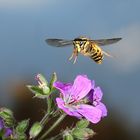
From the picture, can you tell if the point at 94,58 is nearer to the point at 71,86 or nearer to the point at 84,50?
the point at 84,50

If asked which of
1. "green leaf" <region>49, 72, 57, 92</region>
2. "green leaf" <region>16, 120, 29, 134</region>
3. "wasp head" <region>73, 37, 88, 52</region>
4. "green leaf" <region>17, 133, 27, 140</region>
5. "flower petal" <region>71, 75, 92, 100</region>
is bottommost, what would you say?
"green leaf" <region>17, 133, 27, 140</region>

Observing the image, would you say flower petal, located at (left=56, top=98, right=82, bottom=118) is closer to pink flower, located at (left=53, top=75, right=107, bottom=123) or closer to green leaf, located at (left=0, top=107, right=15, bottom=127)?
pink flower, located at (left=53, top=75, right=107, bottom=123)

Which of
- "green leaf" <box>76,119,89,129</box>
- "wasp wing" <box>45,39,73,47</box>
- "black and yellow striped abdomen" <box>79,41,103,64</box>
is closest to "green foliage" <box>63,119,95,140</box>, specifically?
"green leaf" <box>76,119,89,129</box>

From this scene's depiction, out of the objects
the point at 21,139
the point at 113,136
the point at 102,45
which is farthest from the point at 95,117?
the point at 113,136

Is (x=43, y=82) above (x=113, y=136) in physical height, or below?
above

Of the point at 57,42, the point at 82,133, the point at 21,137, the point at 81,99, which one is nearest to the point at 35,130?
the point at 21,137

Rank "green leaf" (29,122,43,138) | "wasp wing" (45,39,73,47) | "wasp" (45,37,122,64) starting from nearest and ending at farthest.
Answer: "green leaf" (29,122,43,138) < "wasp wing" (45,39,73,47) < "wasp" (45,37,122,64)

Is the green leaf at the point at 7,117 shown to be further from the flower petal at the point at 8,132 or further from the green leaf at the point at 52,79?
the green leaf at the point at 52,79

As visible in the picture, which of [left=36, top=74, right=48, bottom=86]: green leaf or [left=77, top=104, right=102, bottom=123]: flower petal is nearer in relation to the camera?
[left=77, top=104, right=102, bottom=123]: flower petal
